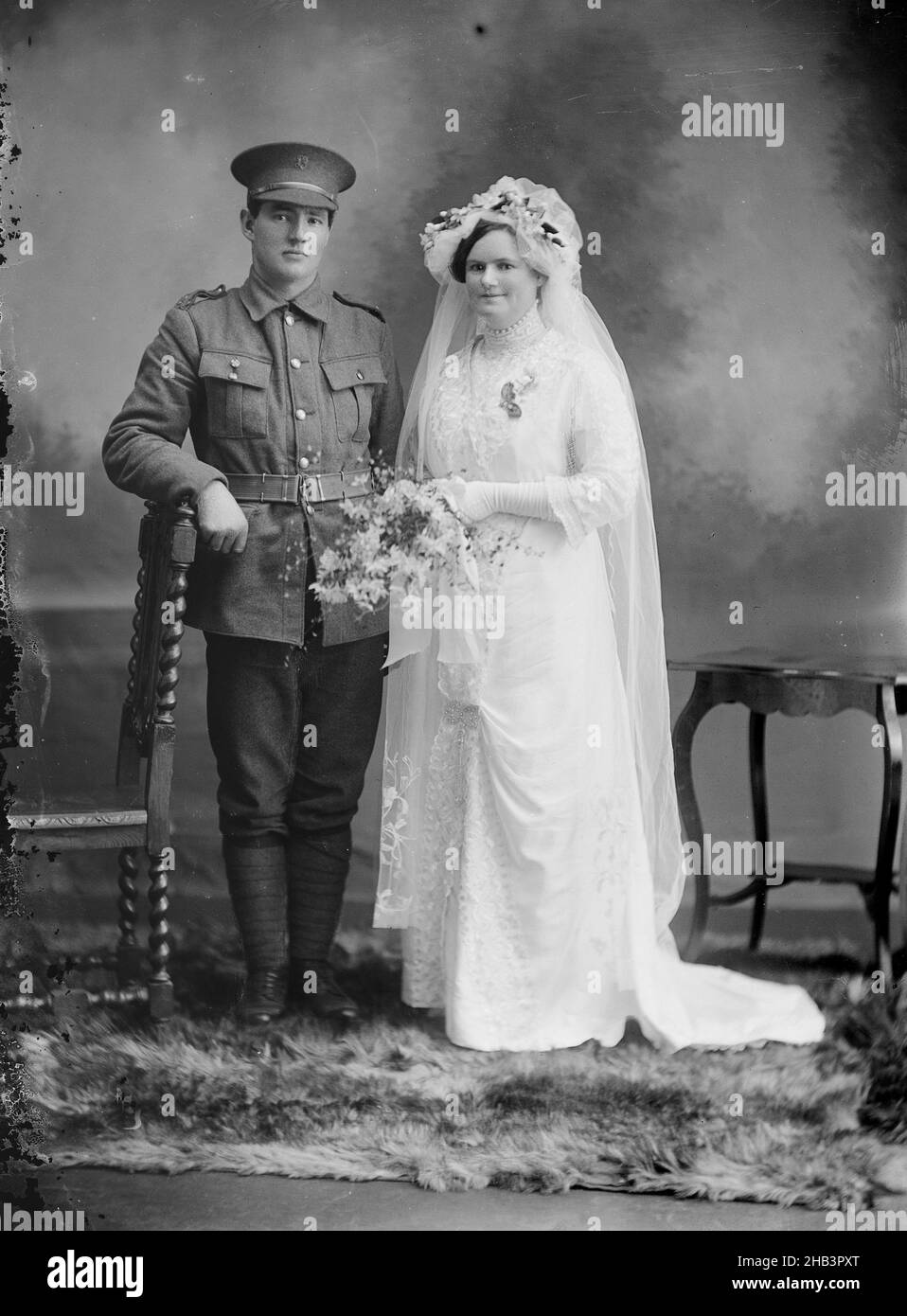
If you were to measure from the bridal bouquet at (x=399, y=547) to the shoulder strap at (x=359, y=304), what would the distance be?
1.57 feet

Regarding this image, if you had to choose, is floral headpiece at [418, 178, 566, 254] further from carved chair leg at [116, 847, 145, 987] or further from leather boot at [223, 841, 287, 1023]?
carved chair leg at [116, 847, 145, 987]

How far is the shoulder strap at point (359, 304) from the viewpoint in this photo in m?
3.25

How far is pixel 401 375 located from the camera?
3.39 metres

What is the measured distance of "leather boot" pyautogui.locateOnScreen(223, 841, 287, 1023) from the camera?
126 inches

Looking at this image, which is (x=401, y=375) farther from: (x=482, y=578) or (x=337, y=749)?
(x=337, y=749)

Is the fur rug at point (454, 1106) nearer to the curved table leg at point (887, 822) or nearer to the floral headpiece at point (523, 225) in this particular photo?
the curved table leg at point (887, 822)

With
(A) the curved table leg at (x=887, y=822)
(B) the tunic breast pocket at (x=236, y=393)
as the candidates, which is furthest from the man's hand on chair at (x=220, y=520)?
(A) the curved table leg at (x=887, y=822)

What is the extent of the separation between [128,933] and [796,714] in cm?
185

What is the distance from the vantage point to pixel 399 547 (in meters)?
3.10

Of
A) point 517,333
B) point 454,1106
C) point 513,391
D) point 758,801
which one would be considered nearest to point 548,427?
point 513,391

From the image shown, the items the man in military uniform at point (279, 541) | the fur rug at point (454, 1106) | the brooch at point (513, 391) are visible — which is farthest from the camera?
the man in military uniform at point (279, 541)

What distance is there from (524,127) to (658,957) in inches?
86.9
